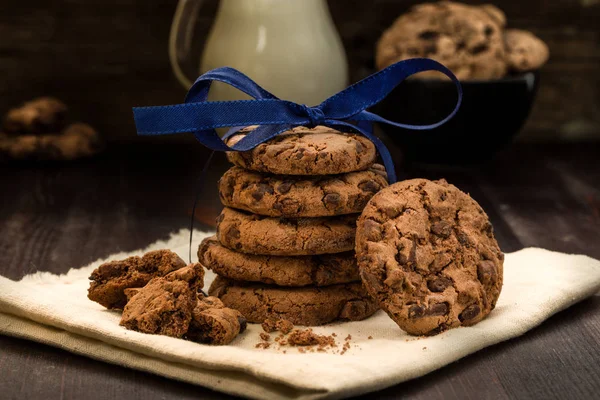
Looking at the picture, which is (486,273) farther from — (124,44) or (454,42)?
(124,44)

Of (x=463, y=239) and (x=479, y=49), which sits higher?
(x=463, y=239)

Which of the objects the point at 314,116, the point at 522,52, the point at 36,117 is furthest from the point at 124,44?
the point at 314,116

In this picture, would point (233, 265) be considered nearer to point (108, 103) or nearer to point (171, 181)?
point (171, 181)

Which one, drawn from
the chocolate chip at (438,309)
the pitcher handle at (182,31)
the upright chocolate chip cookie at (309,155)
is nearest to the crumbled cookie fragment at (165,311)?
the upright chocolate chip cookie at (309,155)

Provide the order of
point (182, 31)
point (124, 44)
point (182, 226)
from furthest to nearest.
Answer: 1. point (124, 44)
2. point (182, 31)
3. point (182, 226)

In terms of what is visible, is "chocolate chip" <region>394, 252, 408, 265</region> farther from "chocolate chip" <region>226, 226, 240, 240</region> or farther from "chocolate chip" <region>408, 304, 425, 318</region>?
"chocolate chip" <region>226, 226, 240, 240</region>

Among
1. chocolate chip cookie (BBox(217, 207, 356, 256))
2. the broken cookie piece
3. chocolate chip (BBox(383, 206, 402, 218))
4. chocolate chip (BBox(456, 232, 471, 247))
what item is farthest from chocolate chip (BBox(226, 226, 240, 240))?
chocolate chip (BBox(456, 232, 471, 247))
